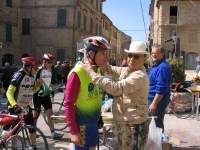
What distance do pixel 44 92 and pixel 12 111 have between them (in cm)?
196

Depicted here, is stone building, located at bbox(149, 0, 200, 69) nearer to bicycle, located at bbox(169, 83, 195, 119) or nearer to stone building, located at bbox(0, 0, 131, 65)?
stone building, located at bbox(0, 0, 131, 65)

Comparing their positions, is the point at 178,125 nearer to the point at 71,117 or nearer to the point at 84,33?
the point at 71,117

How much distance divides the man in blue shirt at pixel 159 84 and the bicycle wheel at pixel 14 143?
1912 millimetres

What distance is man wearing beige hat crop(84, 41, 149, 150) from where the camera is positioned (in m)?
3.89


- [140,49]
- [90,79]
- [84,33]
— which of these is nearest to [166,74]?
[140,49]

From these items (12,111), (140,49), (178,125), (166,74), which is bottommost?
(178,125)

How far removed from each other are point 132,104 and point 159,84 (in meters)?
2.04

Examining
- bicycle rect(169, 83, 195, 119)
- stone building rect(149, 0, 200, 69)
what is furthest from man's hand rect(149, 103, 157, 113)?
stone building rect(149, 0, 200, 69)

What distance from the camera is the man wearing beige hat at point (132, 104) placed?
3.89 metres

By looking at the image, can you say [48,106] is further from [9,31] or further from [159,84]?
[9,31]

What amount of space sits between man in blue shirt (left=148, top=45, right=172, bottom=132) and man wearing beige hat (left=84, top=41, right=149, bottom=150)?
5.47ft

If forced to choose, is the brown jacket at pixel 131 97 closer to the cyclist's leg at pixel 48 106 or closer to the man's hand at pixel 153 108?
the man's hand at pixel 153 108

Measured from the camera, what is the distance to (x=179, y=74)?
13.4 m

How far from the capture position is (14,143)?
18.6 feet
